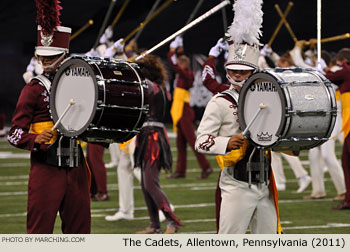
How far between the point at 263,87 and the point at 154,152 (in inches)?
130

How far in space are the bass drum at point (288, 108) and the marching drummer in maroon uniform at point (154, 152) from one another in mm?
3072

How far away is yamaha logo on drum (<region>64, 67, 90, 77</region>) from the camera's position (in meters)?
5.41

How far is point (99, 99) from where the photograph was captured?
5.25 m

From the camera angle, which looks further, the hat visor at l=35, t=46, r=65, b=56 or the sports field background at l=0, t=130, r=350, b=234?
the sports field background at l=0, t=130, r=350, b=234

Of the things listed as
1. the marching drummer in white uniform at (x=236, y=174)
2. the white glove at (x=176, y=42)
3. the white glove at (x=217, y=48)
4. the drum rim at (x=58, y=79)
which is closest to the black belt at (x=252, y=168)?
the marching drummer in white uniform at (x=236, y=174)

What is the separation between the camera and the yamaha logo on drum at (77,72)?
541 centimetres

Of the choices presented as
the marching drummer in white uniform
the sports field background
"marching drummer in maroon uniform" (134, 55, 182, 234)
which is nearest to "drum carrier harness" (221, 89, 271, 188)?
the marching drummer in white uniform

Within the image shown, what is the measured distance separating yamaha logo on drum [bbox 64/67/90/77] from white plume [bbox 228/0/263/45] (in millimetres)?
1089

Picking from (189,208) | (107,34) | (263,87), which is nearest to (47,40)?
(263,87)

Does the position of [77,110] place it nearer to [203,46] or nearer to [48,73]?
[48,73]

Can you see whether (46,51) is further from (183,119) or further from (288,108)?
(183,119)

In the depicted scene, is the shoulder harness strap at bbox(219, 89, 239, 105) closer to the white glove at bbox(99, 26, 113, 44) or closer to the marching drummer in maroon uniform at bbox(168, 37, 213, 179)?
the white glove at bbox(99, 26, 113, 44)

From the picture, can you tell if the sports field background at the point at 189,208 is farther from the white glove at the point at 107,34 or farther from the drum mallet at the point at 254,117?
the drum mallet at the point at 254,117

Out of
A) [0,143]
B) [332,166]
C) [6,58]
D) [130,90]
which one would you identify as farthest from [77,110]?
[6,58]
